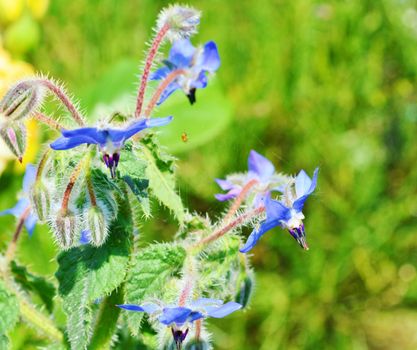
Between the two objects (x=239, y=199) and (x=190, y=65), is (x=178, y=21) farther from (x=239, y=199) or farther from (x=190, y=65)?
(x=239, y=199)

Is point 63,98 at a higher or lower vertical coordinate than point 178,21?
lower

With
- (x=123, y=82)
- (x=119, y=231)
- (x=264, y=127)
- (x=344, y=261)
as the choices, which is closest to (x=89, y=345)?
(x=119, y=231)

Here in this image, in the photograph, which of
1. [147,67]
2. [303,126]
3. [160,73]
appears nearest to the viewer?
[147,67]

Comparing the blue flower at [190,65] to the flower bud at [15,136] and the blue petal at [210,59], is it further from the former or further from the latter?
the flower bud at [15,136]

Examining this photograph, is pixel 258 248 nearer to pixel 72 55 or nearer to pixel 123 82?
pixel 123 82

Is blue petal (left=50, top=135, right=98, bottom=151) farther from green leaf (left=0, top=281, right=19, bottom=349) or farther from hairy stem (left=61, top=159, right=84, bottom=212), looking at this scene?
green leaf (left=0, top=281, right=19, bottom=349)

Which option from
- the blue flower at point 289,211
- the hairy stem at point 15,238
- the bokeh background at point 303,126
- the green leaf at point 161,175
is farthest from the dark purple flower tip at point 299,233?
the bokeh background at point 303,126

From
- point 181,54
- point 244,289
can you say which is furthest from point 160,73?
point 244,289
